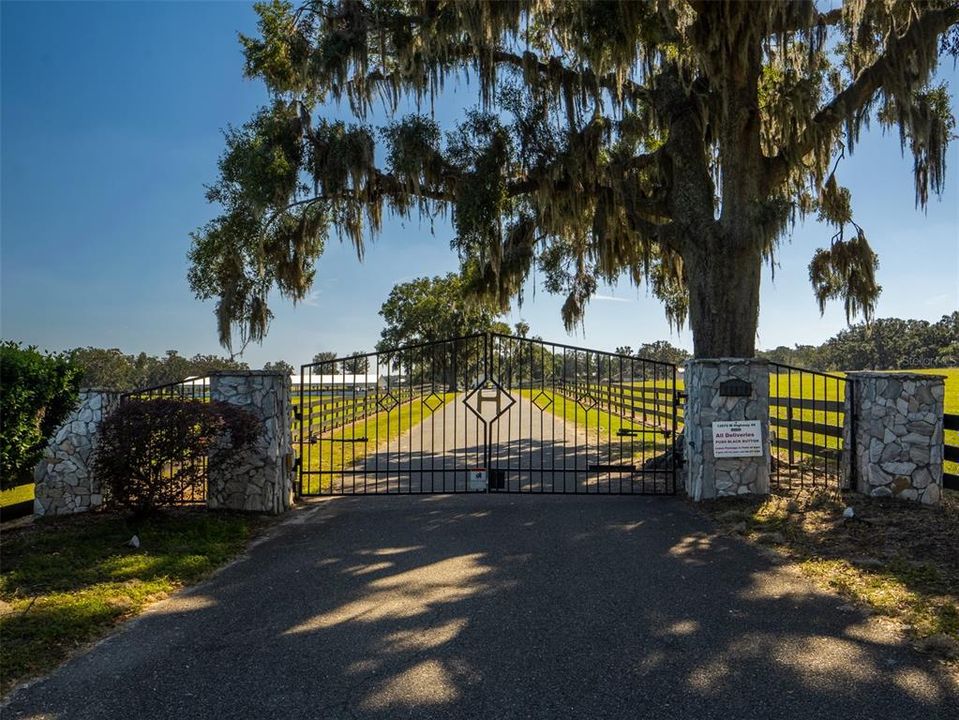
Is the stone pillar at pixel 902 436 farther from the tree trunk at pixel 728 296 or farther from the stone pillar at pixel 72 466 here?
the stone pillar at pixel 72 466

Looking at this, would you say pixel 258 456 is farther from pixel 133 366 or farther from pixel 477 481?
pixel 133 366

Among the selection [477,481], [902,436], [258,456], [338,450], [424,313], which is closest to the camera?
[902,436]

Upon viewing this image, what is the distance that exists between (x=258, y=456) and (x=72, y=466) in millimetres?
2038

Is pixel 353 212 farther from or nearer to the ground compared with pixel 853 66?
nearer to the ground

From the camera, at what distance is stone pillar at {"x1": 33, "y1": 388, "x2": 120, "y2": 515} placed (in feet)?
23.3

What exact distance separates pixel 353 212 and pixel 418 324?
32411 millimetres

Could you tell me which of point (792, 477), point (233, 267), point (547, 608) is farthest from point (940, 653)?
point (233, 267)

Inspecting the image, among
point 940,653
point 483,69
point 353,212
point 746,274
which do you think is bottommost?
point 940,653

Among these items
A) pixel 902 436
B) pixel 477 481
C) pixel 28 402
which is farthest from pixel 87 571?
pixel 902 436

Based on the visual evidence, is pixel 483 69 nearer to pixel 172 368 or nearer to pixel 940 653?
pixel 940 653

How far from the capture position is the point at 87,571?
518cm

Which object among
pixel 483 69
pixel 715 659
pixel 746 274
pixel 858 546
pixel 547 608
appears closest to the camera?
pixel 715 659

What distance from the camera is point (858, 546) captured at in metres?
5.78

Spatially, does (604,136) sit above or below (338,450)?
above
